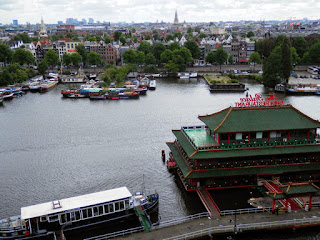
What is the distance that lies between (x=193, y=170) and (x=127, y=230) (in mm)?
12842

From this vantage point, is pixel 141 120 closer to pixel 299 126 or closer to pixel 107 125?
pixel 107 125

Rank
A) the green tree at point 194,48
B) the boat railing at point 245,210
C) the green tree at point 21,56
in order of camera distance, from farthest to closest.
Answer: the green tree at point 194,48 < the green tree at point 21,56 < the boat railing at point 245,210

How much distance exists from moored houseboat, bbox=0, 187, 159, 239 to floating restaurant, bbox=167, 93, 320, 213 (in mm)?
8917

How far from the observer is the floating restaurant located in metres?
49.3

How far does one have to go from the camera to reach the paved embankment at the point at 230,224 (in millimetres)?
41000

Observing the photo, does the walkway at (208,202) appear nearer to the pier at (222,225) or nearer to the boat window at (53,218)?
the pier at (222,225)

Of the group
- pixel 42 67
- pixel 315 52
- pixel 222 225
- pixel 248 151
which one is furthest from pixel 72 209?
pixel 315 52

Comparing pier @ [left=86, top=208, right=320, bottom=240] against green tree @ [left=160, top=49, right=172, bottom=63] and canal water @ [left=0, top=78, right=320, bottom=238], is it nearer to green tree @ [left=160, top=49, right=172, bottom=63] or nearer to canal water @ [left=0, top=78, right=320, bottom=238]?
canal water @ [left=0, top=78, right=320, bottom=238]

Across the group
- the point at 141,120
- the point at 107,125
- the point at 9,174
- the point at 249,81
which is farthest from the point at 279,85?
the point at 9,174

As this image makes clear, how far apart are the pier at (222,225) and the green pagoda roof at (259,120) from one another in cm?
1192

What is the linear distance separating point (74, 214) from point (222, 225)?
720 inches

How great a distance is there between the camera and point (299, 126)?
168 feet

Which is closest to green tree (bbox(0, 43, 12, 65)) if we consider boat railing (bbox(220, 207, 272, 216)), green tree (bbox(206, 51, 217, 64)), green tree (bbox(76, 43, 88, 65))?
green tree (bbox(76, 43, 88, 65))

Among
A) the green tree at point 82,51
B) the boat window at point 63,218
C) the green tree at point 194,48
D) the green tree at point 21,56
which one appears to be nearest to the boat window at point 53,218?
the boat window at point 63,218
